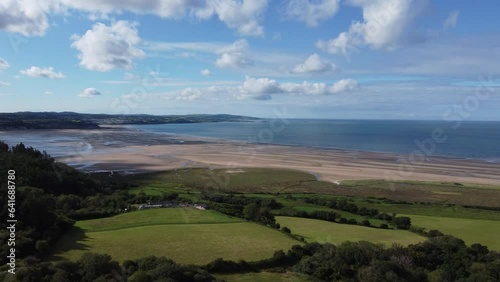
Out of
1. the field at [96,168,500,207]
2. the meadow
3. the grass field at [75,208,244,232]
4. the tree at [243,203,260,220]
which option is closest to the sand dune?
the field at [96,168,500,207]

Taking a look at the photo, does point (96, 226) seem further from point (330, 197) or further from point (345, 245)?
point (330, 197)

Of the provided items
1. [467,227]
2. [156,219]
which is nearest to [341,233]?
[467,227]

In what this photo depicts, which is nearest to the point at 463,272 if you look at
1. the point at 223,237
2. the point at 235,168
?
the point at 223,237

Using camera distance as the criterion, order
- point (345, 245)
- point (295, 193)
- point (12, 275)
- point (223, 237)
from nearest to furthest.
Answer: point (12, 275) → point (345, 245) → point (223, 237) → point (295, 193)

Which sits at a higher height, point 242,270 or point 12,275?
point 12,275

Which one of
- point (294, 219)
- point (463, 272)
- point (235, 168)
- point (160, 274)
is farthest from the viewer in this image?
point (235, 168)

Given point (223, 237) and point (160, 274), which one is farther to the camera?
point (223, 237)

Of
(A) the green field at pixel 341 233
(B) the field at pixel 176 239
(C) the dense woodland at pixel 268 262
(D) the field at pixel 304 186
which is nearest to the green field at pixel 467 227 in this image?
(C) the dense woodland at pixel 268 262

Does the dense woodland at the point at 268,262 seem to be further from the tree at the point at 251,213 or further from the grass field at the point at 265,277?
the tree at the point at 251,213
